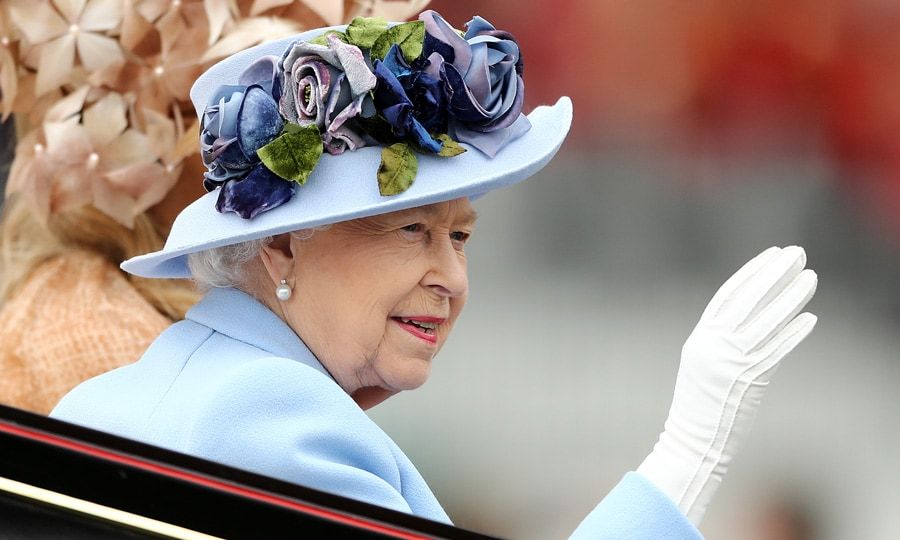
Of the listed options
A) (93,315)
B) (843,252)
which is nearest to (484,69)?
(843,252)

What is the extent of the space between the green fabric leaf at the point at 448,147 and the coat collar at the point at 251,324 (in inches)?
10.1

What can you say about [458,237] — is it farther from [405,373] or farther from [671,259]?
[671,259]

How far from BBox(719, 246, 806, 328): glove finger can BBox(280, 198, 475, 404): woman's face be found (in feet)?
1.05

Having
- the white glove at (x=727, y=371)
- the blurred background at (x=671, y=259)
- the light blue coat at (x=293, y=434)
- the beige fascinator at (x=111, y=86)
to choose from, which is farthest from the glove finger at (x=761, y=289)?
the beige fascinator at (x=111, y=86)

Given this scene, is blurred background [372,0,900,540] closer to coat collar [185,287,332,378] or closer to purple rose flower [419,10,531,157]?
purple rose flower [419,10,531,157]

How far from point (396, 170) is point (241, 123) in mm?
177

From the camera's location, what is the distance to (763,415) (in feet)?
7.37

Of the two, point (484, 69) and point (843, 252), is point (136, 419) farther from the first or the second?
point (843, 252)

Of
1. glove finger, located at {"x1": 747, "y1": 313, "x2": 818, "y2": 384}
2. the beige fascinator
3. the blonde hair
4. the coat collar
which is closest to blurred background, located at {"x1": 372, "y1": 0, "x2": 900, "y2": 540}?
the beige fascinator

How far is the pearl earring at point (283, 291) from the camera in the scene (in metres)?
1.39

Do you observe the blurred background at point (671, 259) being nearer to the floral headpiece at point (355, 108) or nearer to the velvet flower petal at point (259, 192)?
the floral headpiece at point (355, 108)

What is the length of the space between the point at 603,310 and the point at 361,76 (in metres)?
1.10

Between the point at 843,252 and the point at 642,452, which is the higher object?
the point at 843,252

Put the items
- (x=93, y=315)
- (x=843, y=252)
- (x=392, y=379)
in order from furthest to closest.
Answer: (x=93, y=315) < (x=843, y=252) < (x=392, y=379)
